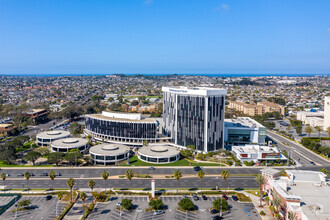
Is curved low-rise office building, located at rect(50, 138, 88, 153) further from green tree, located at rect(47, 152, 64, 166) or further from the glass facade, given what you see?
the glass facade

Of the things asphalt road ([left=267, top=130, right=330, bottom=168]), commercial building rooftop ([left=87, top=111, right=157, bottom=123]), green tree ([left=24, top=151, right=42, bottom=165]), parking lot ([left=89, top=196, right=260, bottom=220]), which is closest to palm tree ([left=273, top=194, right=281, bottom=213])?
parking lot ([left=89, top=196, right=260, bottom=220])

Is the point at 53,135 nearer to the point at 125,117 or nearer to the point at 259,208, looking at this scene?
the point at 125,117

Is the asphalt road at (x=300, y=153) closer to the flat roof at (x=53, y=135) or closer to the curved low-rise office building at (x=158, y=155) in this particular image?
the curved low-rise office building at (x=158, y=155)

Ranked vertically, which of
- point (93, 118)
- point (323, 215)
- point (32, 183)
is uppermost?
point (93, 118)

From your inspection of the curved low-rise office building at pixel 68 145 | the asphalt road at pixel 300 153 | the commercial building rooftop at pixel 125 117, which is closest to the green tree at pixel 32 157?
the curved low-rise office building at pixel 68 145

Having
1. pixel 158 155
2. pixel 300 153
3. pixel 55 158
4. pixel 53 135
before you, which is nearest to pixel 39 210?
pixel 55 158

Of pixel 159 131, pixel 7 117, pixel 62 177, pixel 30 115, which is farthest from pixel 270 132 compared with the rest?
pixel 7 117

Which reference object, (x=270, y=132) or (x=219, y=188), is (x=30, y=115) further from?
(x=270, y=132)
